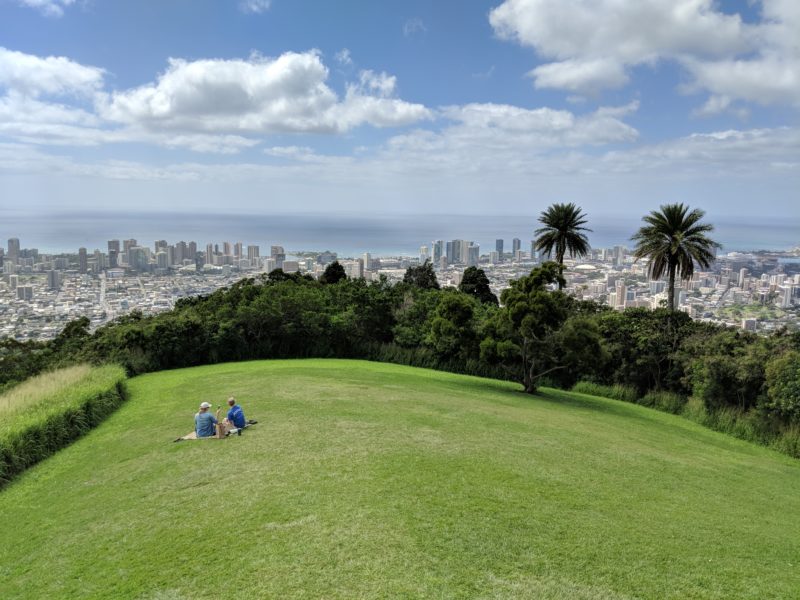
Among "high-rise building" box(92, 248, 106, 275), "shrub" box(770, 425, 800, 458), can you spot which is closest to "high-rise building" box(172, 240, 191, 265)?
"high-rise building" box(92, 248, 106, 275)

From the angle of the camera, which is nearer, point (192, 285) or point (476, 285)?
point (476, 285)

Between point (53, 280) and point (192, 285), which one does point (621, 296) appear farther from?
point (53, 280)

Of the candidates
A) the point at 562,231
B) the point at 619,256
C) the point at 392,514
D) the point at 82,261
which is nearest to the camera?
the point at 392,514

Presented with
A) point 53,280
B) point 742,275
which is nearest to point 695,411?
point 742,275

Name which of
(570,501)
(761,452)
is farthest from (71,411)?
(761,452)

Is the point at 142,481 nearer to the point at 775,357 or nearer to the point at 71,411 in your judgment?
the point at 71,411

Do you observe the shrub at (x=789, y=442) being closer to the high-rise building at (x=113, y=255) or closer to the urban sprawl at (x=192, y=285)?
the urban sprawl at (x=192, y=285)
